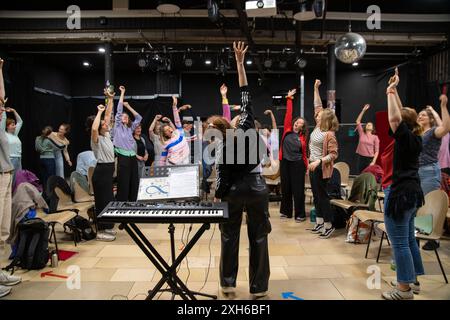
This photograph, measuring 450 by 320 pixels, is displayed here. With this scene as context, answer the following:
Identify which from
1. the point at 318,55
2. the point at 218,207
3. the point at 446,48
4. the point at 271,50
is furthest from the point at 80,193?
the point at 446,48

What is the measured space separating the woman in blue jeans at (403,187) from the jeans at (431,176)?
1.20 m

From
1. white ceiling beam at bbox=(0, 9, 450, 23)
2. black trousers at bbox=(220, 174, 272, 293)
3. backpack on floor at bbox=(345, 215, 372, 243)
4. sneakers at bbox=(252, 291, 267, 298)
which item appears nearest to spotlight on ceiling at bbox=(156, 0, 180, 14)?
white ceiling beam at bbox=(0, 9, 450, 23)

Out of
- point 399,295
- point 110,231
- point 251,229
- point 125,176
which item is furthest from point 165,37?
point 399,295

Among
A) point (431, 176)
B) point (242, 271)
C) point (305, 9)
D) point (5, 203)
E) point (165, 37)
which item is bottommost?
point (242, 271)

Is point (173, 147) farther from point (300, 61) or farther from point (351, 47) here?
point (300, 61)

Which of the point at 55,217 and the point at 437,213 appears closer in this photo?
the point at 437,213

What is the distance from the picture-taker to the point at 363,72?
12148mm

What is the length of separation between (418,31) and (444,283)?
7418 millimetres

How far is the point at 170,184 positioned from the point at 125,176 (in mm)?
2338

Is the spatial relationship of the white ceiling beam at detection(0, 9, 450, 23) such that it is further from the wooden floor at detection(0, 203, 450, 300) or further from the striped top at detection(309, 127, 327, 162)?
the wooden floor at detection(0, 203, 450, 300)

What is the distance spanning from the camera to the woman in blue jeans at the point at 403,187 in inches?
100

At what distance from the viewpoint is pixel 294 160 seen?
5336 millimetres

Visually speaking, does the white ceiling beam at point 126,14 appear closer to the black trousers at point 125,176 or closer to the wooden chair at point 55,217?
the black trousers at point 125,176

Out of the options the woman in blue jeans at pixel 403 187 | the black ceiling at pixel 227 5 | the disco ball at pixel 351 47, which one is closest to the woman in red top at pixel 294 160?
the disco ball at pixel 351 47
